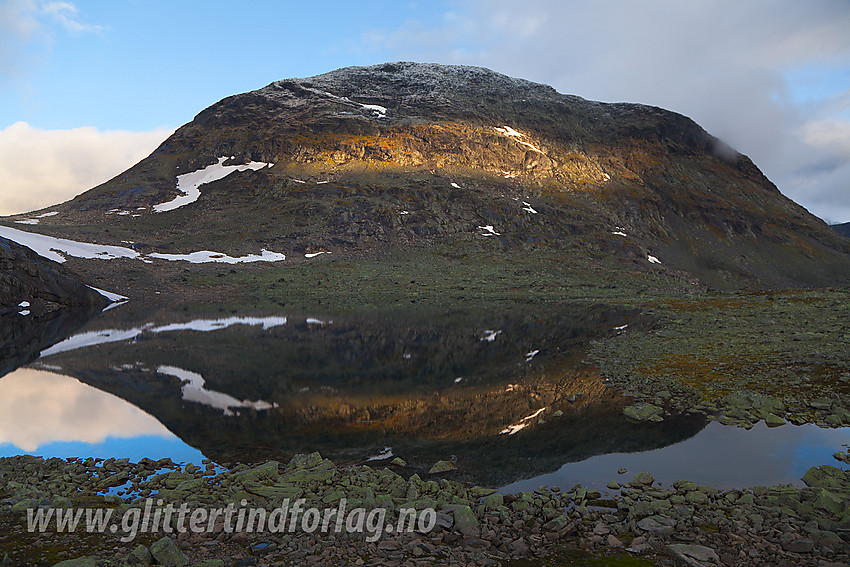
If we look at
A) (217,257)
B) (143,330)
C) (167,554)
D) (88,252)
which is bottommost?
(167,554)

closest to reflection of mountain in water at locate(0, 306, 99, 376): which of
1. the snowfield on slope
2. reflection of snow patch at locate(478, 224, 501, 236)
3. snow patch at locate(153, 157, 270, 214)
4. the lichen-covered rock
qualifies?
the snowfield on slope

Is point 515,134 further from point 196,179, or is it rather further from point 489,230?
point 196,179

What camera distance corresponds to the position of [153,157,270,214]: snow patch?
104 m

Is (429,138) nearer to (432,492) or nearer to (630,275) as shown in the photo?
(630,275)

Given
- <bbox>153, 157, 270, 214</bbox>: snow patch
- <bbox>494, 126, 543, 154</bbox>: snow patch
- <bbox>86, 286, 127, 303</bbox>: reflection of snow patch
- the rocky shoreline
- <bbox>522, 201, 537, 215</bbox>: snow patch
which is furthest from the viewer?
<bbox>494, 126, 543, 154</bbox>: snow patch

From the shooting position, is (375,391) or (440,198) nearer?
(375,391)

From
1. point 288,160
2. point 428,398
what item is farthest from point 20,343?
point 288,160

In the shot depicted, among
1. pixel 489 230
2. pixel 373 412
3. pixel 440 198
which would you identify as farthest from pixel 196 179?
pixel 373 412

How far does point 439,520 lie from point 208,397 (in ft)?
39.7

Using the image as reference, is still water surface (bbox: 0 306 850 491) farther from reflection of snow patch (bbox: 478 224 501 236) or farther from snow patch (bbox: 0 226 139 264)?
reflection of snow patch (bbox: 478 224 501 236)

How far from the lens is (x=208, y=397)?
56.7 ft

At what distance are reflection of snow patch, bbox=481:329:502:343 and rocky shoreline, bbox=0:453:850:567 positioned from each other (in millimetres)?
19290

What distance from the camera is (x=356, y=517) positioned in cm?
820

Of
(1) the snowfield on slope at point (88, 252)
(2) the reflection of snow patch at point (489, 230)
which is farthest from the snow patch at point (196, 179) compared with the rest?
(2) the reflection of snow patch at point (489, 230)
